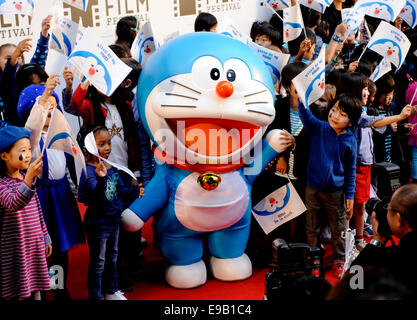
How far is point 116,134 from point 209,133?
0.69 m

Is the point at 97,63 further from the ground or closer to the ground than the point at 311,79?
further from the ground

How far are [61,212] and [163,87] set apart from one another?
3.21 ft

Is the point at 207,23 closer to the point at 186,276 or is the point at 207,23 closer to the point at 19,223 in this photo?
the point at 186,276

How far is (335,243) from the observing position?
3285mm

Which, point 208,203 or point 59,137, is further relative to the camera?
point 208,203

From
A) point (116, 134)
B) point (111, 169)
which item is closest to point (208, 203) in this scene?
point (111, 169)

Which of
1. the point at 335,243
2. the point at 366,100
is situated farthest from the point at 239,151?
the point at 366,100

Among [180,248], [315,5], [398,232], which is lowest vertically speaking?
[180,248]

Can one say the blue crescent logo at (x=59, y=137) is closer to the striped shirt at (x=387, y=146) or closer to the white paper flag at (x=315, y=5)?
the white paper flag at (x=315, y=5)

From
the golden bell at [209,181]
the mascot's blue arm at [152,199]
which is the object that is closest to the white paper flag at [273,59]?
the golden bell at [209,181]

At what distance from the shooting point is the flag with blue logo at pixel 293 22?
3.86 meters

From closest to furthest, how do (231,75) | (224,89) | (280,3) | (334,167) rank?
(224,89), (231,75), (334,167), (280,3)

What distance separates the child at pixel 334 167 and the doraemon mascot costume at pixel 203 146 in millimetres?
265

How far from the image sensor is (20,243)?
93.9 inches
